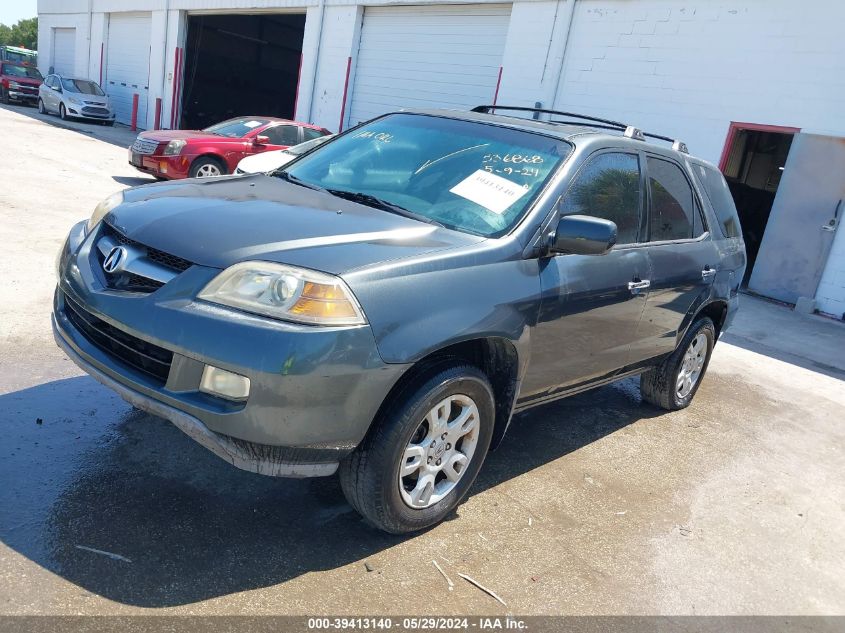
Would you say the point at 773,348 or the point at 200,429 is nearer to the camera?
the point at 200,429

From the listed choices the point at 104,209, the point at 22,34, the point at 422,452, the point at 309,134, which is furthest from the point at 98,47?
the point at 22,34

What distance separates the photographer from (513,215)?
335 cm

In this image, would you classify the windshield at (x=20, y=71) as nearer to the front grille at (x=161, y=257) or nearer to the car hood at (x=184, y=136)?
the car hood at (x=184, y=136)

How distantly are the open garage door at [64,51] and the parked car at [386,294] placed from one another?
110 feet

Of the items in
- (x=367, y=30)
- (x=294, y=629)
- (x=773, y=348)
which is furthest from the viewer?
(x=367, y=30)

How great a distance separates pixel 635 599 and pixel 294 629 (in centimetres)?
145

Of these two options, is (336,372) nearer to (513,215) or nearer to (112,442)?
(513,215)

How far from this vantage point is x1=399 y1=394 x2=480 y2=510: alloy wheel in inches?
118

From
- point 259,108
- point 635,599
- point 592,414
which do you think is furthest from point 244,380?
point 259,108

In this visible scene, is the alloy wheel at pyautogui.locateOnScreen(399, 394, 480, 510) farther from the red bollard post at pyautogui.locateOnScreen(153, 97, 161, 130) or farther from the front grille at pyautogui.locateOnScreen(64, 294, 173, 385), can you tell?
the red bollard post at pyautogui.locateOnScreen(153, 97, 161, 130)

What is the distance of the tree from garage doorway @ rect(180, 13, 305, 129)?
72.3 metres

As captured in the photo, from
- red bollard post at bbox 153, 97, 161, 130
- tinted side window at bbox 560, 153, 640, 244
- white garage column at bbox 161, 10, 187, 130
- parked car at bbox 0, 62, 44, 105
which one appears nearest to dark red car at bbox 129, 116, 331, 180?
tinted side window at bbox 560, 153, 640, 244

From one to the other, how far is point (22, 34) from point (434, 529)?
105 meters

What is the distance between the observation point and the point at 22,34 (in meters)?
89.1
